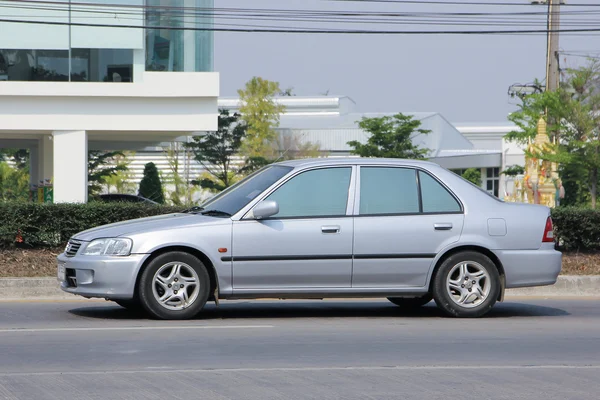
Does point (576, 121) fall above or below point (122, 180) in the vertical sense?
above

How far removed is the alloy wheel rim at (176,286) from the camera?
959cm

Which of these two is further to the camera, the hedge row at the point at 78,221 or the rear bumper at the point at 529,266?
the hedge row at the point at 78,221

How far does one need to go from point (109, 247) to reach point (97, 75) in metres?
15.9

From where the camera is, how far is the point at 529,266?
10.3m

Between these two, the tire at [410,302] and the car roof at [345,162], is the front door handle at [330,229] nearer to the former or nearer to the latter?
the car roof at [345,162]

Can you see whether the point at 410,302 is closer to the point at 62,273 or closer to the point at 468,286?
the point at 468,286

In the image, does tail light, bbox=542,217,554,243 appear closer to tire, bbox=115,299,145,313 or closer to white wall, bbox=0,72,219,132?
tire, bbox=115,299,145,313

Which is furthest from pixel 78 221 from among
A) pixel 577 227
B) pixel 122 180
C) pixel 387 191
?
pixel 122 180

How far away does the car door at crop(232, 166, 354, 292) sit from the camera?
9.70 meters

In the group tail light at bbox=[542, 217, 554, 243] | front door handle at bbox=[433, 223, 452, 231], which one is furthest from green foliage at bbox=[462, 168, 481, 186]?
front door handle at bbox=[433, 223, 452, 231]

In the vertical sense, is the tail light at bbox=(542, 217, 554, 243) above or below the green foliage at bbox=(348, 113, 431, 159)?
below

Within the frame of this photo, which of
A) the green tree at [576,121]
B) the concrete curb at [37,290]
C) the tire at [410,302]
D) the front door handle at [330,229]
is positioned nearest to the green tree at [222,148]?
the green tree at [576,121]

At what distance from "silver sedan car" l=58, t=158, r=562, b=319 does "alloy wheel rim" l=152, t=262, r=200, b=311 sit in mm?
13

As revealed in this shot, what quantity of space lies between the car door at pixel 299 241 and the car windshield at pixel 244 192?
0.18m
